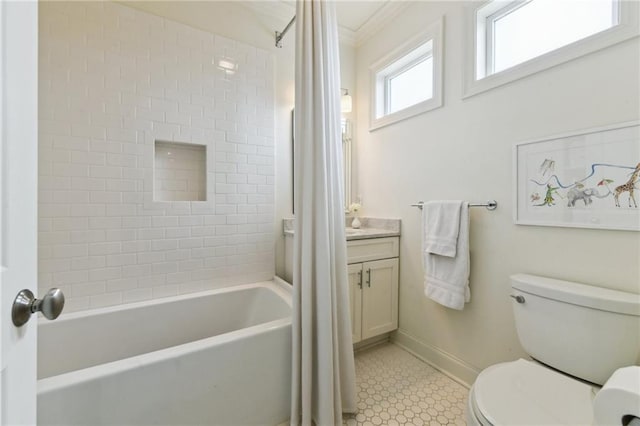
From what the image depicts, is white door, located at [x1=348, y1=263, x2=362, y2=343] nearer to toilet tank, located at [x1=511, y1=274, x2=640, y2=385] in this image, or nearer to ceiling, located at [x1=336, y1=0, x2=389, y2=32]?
toilet tank, located at [x1=511, y1=274, x2=640, y2=385]

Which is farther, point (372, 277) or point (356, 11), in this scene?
point (356, 11)

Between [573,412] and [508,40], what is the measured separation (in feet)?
6.15

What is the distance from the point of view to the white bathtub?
1.04m

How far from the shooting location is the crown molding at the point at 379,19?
2105mm

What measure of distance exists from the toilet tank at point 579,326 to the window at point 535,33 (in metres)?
1.08

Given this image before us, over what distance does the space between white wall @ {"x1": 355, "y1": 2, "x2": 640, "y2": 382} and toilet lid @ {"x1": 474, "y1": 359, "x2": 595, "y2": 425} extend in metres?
0.43

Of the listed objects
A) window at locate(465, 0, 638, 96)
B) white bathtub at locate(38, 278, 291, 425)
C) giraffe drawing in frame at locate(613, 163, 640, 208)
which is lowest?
white bathtub at locate(38, 278, 291, 425)

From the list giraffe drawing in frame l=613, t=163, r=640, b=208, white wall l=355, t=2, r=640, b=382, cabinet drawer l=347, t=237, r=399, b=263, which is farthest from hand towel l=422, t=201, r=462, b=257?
giraffe drawing in frame l=613, t=163, r=640, b=208

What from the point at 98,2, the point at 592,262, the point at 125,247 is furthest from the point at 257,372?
the point at 98,2

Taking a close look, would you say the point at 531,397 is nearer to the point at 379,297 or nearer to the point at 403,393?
the point at 403,393

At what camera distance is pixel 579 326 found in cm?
112
